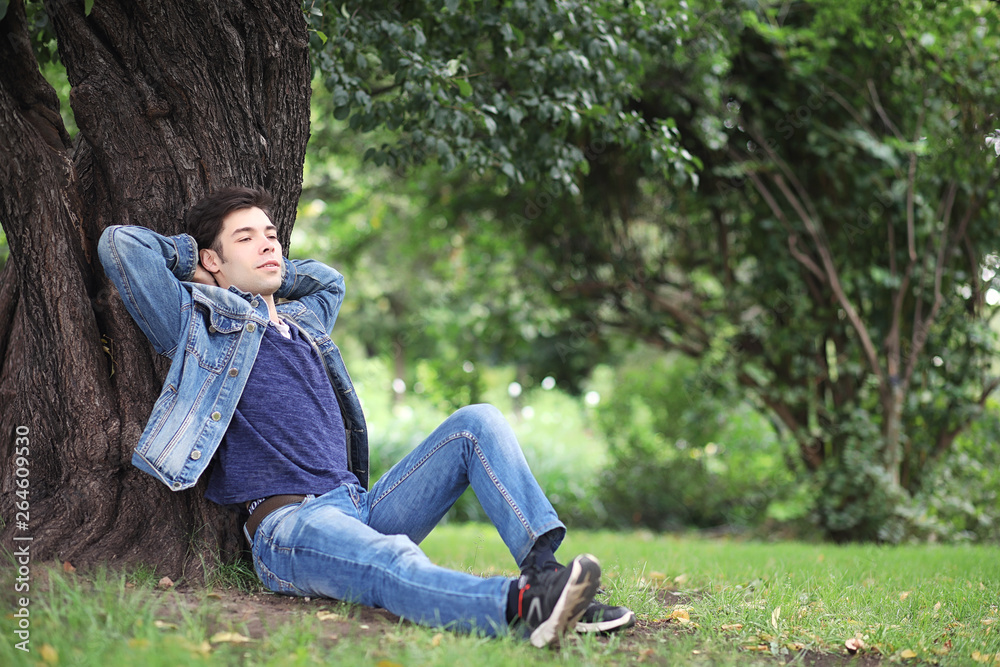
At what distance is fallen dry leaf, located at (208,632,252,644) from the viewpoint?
2182 millimetres

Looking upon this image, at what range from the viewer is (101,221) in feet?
9.80

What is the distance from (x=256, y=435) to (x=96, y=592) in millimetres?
664

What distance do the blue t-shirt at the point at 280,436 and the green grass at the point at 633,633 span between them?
0.38 meters

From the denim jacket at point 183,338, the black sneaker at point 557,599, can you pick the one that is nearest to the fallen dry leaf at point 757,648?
the black sneaker at point 557,599

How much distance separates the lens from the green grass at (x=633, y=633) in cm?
210

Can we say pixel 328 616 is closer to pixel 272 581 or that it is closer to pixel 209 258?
pixel 272 581

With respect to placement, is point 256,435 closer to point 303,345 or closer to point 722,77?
point 303,345

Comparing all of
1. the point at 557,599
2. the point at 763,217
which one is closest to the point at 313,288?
the point at 557,599

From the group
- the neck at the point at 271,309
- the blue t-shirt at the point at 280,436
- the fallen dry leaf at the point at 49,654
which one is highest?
the neck at the point at 271,309

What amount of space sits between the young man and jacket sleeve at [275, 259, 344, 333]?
0.18 m

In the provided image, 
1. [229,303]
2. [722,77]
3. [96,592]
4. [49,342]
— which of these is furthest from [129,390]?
[722,77]

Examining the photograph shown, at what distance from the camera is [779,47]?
6.82 meters

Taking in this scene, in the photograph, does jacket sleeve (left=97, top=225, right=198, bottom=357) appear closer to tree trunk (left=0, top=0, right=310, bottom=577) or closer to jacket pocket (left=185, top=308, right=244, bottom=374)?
jacket pocket (left=185, top=308, right=244, bottom=374)

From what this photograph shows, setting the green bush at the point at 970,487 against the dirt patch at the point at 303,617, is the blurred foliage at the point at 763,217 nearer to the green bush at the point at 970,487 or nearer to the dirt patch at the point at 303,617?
the green bush at the point at 970,487
